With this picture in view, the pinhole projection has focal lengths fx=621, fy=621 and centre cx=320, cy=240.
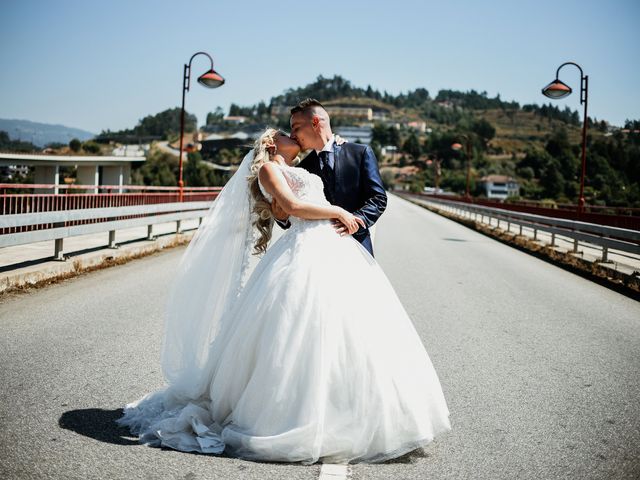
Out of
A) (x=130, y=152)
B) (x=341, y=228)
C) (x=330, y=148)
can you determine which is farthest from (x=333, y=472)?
(x=130, y=152)

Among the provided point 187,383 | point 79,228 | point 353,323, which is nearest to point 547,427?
point 353,323

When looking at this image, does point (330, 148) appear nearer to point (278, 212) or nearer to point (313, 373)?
point (278, 212)

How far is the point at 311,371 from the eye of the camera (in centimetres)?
354

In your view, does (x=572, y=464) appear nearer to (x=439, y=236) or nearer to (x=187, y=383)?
(x=187, y=383)

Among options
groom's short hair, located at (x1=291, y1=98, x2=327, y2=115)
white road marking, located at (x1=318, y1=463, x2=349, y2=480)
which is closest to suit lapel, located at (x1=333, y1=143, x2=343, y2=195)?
groom's short hair, located at (x1=291, y1=98, x2=327, y2=115)

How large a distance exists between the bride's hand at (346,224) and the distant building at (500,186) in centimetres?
16843

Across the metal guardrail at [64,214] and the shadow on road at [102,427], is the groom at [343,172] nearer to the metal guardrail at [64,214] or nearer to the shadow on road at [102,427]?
the shadow on road at [102,427]

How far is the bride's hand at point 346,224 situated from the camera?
3951 millimetres

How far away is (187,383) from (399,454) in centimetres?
144

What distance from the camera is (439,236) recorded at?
23.4 meters

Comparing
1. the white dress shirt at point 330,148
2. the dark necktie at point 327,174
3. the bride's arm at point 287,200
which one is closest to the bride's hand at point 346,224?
the bride's arm at point 287,200

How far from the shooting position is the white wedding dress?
11.6ft

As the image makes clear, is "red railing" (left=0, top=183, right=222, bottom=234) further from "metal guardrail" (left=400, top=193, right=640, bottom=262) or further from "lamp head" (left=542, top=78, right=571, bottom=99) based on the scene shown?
"lamp head" (left=542, top=78, right=571, bottom=99)

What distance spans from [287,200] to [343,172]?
52cm
